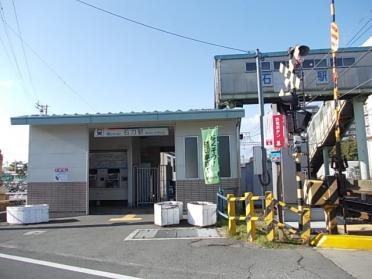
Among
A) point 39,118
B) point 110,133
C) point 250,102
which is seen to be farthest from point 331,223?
point 250,102

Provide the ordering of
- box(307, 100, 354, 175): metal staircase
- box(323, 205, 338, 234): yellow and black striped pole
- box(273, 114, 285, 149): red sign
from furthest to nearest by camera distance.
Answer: box(307, 100, 354, 175): metal staircase, box(273, 114, 285, 149): red sign, box(323, 205, 338, 234): yellow and black striped pole

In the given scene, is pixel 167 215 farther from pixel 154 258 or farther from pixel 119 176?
pixel 119 176

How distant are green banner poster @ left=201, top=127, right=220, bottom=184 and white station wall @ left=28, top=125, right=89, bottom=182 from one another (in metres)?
5.70

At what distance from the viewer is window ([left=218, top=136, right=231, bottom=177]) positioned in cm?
1627

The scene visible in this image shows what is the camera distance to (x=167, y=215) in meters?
12.7

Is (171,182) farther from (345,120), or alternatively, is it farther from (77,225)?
(345,120)

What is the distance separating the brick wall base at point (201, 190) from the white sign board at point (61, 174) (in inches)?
193

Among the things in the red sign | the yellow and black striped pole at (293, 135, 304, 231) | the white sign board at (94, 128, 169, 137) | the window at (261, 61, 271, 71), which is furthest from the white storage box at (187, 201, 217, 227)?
the window at (261, 61, 271, 71)

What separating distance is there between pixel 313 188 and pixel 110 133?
1031cm

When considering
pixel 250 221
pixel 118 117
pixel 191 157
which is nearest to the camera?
pixel 250 221

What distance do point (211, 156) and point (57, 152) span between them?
7.16 m

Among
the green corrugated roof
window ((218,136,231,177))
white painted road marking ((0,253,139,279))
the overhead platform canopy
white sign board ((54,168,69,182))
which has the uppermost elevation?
the overhead platform canopy

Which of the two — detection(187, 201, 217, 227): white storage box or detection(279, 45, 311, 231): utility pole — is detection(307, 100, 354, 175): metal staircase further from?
detection(279, 45, 311, 231): utility pole

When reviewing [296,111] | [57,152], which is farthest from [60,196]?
[296,111]
